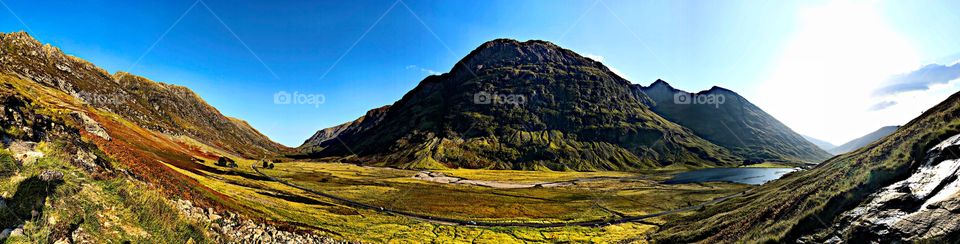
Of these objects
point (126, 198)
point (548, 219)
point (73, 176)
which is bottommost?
point (548, 219)

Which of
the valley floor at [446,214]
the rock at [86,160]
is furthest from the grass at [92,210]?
the valley floor at [446,214]

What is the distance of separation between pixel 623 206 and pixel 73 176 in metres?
103

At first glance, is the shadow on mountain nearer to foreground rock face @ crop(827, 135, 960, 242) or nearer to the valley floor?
the valley floor

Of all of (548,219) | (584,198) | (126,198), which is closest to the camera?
(126,198)

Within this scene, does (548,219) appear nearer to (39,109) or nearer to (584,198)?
(584,198)

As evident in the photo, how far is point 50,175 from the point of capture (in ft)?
53.2

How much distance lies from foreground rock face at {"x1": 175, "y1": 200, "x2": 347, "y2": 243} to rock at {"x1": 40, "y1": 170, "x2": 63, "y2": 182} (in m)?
8.60

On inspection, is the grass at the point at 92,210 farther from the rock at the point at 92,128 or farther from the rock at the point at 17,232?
the rock at the point at 92,128

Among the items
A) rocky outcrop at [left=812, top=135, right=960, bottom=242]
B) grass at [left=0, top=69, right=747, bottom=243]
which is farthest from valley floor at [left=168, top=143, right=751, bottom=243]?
rocky outcrop at [left=812, top=135, right=960, bottom=242]

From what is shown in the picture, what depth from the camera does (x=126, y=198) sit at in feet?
63.1

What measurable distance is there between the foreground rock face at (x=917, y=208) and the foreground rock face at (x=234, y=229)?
36311 mm

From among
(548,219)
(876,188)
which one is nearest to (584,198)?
(548,219)

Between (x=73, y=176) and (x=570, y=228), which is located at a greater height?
(x=73, y=176)

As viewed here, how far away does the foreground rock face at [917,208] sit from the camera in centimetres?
1208
